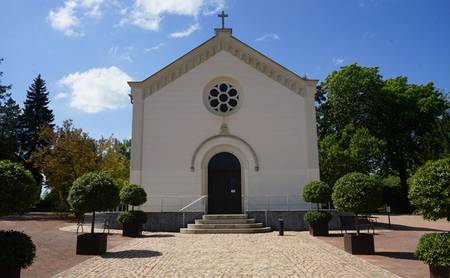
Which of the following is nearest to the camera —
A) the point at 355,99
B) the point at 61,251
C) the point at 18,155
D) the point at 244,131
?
the point at 61,251

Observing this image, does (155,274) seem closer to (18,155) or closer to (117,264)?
(117,264)

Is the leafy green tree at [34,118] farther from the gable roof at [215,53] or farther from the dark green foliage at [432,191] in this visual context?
the dark green foliage at [432,191]

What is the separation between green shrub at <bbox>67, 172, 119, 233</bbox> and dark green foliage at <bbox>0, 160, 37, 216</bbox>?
4.21 metres

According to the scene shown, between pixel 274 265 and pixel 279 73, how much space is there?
15363 millimetres

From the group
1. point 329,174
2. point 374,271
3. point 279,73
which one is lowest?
point 374,271

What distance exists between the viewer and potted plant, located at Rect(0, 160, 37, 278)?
745 centimetres

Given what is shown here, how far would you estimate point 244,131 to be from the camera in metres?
23.0

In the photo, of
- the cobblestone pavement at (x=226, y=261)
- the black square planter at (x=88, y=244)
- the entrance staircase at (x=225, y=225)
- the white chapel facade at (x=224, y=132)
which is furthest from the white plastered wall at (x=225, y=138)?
the black square planter at (x=88, y=244)

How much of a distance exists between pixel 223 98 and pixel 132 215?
9.36 metres

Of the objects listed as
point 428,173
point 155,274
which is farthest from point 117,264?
point 428,173

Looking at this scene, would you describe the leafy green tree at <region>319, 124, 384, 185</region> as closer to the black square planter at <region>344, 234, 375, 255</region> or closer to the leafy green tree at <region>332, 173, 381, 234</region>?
the leafy green tree at <region>332, 173, 381, 234</region>

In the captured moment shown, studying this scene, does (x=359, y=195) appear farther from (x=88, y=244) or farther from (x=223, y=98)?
(x=223, y=98)

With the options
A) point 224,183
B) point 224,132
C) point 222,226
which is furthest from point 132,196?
point 224,132

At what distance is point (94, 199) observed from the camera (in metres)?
13.1
